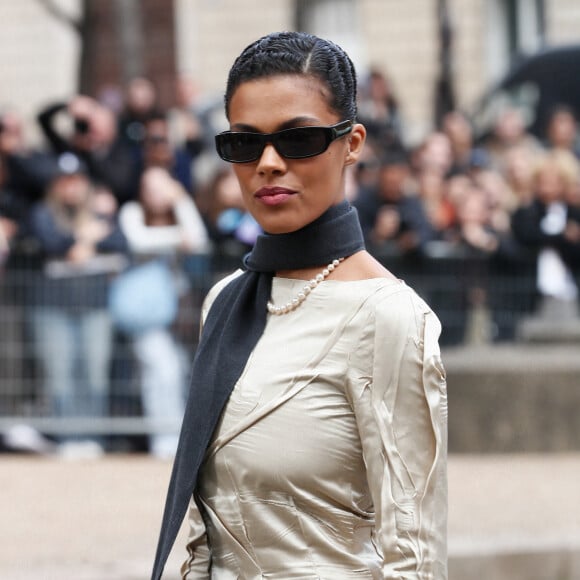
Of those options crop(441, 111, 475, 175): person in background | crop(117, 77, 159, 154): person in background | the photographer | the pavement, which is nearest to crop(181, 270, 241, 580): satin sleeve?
the pavement

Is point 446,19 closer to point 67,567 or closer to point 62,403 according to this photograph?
point 62,403

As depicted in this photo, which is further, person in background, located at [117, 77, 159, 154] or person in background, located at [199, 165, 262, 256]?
person in background, located at [117, 77, 159, 154]

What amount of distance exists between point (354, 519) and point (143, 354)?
7.30 m

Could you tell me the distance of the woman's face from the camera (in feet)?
8.43

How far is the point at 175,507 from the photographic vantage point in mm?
2678

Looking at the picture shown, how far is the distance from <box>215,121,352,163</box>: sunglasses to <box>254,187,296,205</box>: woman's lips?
59mm

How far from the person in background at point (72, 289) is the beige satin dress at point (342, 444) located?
23.3 feet

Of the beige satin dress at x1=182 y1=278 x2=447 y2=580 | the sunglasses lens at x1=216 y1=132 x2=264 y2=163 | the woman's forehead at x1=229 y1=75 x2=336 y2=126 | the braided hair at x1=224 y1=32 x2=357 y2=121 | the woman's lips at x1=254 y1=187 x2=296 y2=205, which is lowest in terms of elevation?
the beige satin dress at x1=182 y1=278 x2=447 y2=580

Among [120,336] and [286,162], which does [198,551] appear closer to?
[286,162]

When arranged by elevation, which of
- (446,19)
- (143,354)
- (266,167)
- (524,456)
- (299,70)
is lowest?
(524,456)

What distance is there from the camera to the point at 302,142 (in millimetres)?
2568

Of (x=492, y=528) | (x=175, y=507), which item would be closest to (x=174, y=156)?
(x=492, y=528)

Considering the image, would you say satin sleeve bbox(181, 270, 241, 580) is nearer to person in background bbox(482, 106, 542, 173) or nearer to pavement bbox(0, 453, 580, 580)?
pavement bbox(0, 453, 580, 580)

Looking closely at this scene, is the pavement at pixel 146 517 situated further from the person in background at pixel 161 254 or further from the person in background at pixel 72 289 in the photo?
the person in background at pixel 72 289
